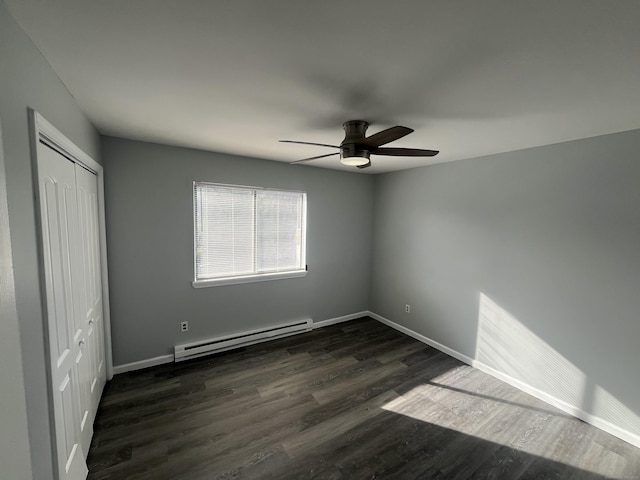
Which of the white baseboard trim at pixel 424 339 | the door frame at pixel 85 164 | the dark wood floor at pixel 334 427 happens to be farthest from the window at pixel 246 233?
the white baseboard trim at pixel 424 339

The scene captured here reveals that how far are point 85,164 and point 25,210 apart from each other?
1.16m

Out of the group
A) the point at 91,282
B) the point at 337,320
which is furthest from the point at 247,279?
the point at 337,320

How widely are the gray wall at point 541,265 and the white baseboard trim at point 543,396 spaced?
0.14ft

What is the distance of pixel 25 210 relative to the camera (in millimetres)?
996

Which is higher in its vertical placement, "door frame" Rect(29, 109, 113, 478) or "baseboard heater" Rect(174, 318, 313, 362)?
"door frame" Rect(29, 109, 113, 478)

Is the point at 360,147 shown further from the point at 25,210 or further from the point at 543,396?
the point at 543,396

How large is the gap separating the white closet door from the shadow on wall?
144 inches

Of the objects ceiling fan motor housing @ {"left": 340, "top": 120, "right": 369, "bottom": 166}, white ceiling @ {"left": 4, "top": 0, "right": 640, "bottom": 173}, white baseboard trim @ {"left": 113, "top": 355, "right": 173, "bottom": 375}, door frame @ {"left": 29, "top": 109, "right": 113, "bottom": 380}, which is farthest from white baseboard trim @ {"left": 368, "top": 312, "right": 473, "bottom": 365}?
door frame @ {"left": 29, "top": 109, "right": 113, "bottom": 380}

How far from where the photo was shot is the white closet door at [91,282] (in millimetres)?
1829

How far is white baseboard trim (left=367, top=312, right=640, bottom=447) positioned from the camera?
6.66 feet

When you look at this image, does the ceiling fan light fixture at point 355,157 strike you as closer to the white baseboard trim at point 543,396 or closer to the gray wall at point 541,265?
the gray wall at point 541,265

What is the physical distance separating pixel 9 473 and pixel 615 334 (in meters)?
3.52

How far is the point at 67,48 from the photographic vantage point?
3.74 feet

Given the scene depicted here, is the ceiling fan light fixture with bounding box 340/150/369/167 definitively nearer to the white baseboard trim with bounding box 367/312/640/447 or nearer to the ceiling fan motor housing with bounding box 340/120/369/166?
the ceiling fan motor housing with bounding box 340/120/369/166
